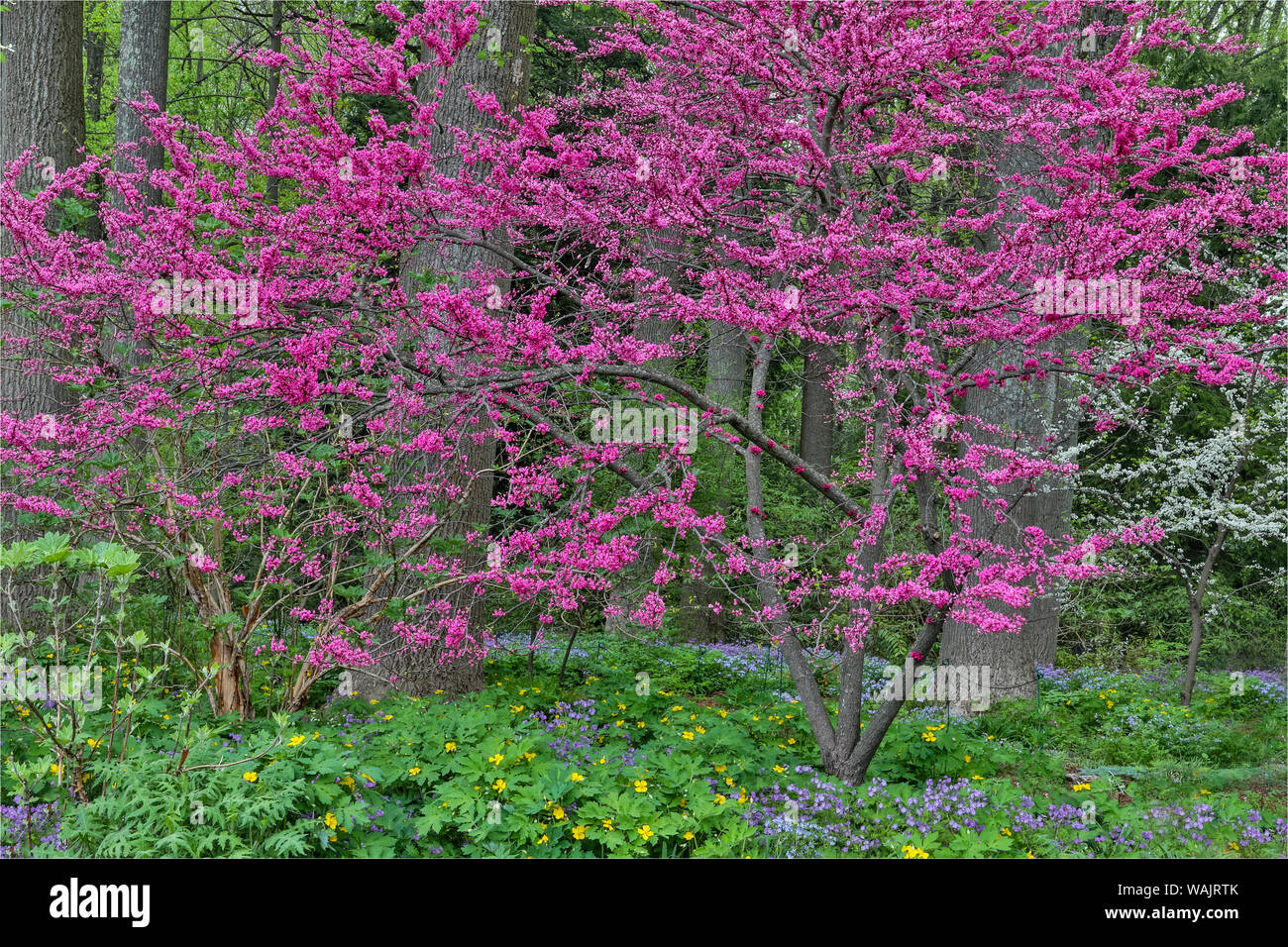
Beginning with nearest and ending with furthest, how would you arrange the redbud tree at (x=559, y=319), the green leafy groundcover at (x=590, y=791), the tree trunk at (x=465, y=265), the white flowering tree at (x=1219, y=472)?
the green leafy groundcover at (x=590, y=791), the redbud tree at (x=559, y=319), the tree trunk at (x=465, y=265), the white flowering tree at (x=1219, y=472)

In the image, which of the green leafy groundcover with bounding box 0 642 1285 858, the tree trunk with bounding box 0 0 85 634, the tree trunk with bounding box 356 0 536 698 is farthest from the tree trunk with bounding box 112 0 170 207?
the green leafy groundcover with bounding box 0 642 1285 858

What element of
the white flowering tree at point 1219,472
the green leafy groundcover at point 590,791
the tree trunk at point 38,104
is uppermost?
the tree trunk at point 38,104

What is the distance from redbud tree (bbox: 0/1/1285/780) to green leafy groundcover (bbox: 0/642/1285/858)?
0.45m

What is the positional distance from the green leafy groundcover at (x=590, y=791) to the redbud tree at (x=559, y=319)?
0.45 meters

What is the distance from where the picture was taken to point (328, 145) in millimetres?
4293

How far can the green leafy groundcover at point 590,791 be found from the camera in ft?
11.9

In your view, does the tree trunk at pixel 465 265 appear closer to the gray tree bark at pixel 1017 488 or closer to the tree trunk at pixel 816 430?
the gray tree bark at pixel 1017 488

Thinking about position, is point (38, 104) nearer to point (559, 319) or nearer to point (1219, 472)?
point (559, 319)

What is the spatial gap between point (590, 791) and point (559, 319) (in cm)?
242

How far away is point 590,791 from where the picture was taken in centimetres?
394

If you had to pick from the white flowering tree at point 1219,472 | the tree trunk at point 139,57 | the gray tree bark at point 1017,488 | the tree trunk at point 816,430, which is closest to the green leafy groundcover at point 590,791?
the gray tree bark at point 1017,488

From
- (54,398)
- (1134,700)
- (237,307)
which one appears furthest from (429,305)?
(1134,700)

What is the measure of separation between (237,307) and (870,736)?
3625 mm

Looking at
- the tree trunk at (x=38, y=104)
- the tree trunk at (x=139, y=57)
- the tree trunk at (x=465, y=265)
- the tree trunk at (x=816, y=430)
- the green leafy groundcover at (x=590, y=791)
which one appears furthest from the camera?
the tree trunk at (x=816, y=430)
